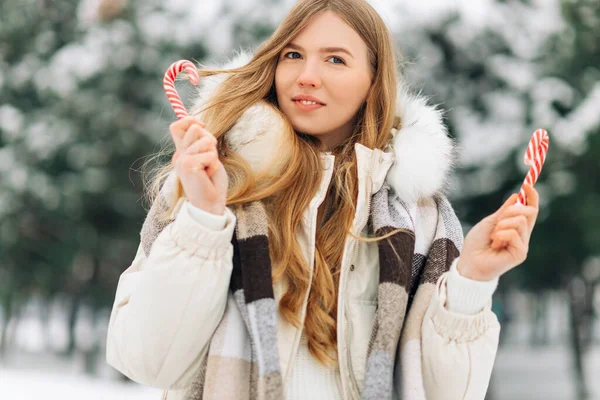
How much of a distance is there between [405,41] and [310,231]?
1071 centimetres

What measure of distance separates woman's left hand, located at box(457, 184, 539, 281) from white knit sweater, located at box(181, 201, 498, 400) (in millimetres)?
27

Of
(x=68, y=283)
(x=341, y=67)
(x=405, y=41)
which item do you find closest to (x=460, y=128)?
(x=405, y=41)

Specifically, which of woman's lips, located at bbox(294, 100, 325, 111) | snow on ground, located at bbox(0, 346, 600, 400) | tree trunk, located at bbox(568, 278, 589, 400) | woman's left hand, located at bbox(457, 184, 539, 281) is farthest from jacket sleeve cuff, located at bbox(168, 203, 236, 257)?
tree trunk, located at bbox(568, 278, 589, 400)

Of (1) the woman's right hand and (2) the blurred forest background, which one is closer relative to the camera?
(1) the woman's right hand

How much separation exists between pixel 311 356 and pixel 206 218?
0.47m

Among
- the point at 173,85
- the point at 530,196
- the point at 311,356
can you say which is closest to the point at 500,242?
the point at 530,196

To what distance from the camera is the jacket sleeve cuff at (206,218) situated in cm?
179

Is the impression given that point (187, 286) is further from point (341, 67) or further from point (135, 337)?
point (341, 67)

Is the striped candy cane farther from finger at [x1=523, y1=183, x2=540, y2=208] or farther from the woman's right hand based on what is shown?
finger at [x1=523, y1=183, x2=540, y2=208]

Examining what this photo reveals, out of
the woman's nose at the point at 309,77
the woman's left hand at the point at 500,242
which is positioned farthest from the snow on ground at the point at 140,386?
the woman's left hand at the point at 500,242

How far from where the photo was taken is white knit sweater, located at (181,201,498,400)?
5.92 feet

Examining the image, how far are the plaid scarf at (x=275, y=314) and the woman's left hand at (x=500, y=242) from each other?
0.55 ft

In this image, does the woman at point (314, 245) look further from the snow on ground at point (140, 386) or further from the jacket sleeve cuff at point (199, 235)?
the snow on ground at point (140, 386)

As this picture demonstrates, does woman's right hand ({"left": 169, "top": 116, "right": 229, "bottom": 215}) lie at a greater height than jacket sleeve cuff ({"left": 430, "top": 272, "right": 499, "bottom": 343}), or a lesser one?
greater
